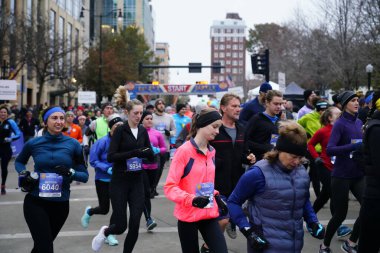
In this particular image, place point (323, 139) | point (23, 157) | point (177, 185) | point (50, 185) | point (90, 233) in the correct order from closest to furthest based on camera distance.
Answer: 1. point (177, 185)
2. point (50, 185)
3. point (23, 157)
4. point (323, 139)
5. point (90, 233)

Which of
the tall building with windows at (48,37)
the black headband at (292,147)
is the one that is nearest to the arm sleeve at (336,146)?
the black headband at (292,147)

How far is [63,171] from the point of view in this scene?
5043mm

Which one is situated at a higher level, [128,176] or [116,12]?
[116,12]

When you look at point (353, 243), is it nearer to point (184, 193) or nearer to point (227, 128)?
point (227, 128)

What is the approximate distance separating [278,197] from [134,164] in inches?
104

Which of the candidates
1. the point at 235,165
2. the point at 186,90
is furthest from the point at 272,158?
the point at 186,90

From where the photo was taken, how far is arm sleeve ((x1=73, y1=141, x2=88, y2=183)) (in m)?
5.24

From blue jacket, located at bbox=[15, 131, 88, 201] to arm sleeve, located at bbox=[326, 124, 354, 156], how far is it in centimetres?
281

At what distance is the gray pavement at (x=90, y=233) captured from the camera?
676 cm

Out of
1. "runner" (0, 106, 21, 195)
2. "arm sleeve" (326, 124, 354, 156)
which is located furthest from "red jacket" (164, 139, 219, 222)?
"runner" (0, 106, 21, 195)

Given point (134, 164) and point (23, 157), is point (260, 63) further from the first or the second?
point (23, 157)

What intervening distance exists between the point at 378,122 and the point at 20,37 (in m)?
32.0

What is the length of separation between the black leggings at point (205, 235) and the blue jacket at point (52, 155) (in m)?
1.31

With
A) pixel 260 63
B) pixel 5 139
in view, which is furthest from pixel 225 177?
pixel 260 63
